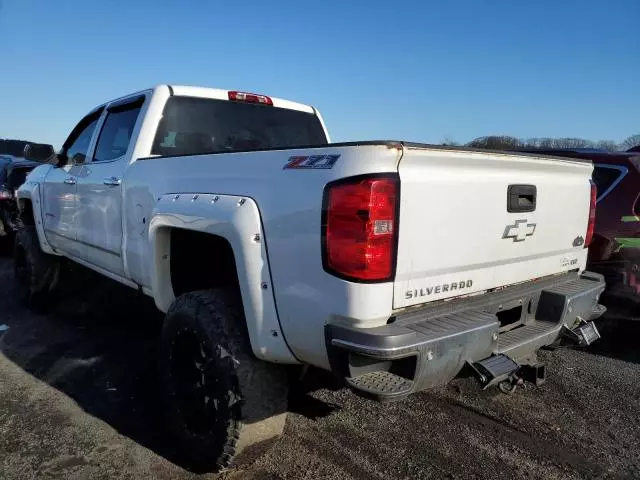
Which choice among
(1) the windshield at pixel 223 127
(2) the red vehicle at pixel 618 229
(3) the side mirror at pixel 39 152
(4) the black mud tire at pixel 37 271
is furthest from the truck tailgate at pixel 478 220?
(4) the black mud tire at pixel 37 271

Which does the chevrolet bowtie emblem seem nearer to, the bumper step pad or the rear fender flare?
the bumper step pad

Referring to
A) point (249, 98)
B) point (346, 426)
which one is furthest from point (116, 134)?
point (346, 426)

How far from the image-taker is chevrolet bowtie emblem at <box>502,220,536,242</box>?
8.79 feet

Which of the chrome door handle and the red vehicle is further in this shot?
the red vehicle

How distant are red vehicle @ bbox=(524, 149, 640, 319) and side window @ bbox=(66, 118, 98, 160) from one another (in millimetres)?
4834

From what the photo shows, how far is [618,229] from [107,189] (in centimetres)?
455

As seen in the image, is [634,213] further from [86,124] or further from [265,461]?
[86,124]

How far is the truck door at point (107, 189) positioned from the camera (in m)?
Answer: 3.80

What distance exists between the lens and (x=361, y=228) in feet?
6.84

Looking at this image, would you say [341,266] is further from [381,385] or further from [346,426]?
[346,426]

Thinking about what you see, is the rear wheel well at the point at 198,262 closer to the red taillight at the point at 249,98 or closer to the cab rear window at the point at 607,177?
the red taillight at the point at 249,98

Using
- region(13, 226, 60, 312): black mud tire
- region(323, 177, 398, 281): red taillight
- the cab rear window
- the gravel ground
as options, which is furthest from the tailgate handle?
region(13, 226, 60, 312): black mud tire

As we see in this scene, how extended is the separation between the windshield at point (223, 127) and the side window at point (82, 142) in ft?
4.41

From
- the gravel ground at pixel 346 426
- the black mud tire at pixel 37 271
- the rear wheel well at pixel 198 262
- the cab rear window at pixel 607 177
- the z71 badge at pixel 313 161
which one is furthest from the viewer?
the black mud tire at pixel 37 271
